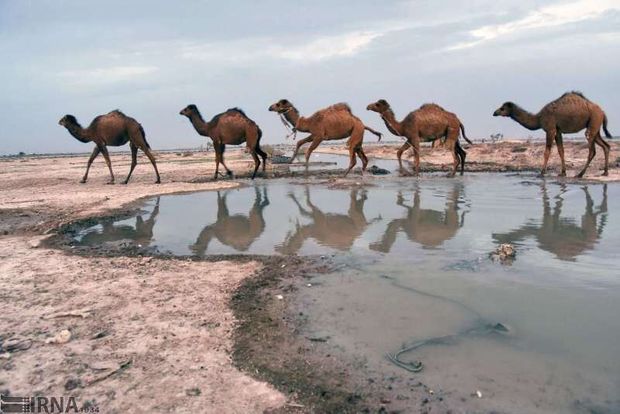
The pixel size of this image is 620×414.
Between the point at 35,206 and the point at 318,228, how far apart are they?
295 inches

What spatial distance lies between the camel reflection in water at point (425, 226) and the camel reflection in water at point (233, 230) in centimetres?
206

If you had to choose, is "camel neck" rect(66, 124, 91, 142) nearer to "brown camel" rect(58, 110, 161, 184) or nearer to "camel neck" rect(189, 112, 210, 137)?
"brown camel" rect(58, 110, 161, 184)

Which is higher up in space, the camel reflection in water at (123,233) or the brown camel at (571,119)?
the brown camel at (571,119)

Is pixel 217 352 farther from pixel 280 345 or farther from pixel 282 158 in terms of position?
pixel 282 158

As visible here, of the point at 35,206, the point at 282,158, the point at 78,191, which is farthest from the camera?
the point at 282,158

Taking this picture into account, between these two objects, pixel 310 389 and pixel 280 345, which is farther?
pixel 280 345

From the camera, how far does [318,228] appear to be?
26.8 feet

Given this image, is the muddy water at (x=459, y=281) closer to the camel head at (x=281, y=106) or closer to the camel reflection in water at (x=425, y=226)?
the camel reflection in water at (x=425, y=226)

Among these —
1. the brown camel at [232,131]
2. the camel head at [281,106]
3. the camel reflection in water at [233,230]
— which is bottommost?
the camel reflection in water at [233,230]

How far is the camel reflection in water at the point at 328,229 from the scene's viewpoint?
6.90 meters

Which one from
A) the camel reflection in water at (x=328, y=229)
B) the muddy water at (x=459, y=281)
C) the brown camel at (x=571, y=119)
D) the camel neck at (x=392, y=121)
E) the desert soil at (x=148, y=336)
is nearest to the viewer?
the desert soil at (x=148, y=336)

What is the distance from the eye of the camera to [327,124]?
17203 mm

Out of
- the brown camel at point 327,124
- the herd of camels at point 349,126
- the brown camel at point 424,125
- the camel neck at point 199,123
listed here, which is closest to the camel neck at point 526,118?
the herd of camels at point 349,126

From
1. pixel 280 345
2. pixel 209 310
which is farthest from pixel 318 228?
pixel 280 345
